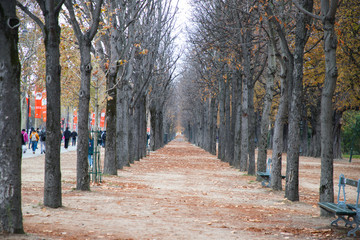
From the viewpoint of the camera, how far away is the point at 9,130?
7039 mm

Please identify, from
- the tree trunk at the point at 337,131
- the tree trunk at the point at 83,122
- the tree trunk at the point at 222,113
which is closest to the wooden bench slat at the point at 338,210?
the tree trunk at the point at 83,122

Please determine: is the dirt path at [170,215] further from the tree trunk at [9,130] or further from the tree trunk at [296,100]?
the tree trunk at [296,100]

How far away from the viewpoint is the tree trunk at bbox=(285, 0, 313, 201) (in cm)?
1274

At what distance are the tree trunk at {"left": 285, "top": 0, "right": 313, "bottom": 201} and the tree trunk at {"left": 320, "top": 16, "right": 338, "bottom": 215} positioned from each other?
220 cm

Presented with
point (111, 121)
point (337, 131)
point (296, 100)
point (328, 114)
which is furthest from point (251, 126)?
point (337, 131)

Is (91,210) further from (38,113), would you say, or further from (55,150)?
(38,113)

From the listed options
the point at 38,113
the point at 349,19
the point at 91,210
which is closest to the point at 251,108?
the point at 349,19

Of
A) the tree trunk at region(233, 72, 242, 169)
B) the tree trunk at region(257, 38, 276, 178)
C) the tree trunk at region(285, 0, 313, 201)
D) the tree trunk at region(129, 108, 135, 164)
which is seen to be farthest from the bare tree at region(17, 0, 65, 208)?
the tree trunk at region(129, 108, 135, 164)

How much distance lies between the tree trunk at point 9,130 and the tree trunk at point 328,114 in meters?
6.25

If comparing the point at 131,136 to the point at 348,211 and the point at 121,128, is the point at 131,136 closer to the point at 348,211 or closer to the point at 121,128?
the point at 121,128

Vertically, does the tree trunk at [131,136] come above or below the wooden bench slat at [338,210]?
above

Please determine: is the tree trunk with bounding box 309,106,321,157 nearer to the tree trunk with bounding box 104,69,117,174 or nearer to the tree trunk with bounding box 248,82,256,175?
the tree trunk with bounding box 248,82,256,175

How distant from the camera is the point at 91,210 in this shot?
10.4m

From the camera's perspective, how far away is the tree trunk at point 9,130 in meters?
6.99
